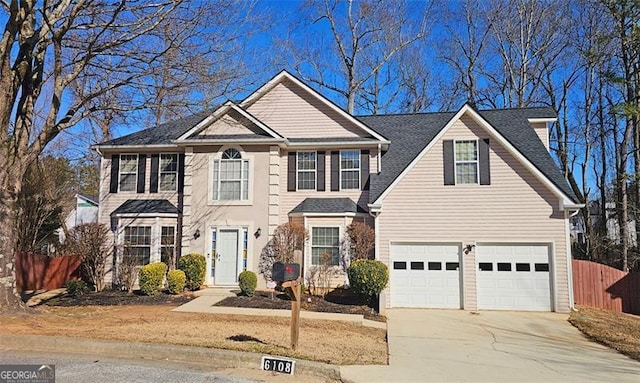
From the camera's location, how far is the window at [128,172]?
1858 cm

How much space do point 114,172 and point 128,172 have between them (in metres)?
0.57

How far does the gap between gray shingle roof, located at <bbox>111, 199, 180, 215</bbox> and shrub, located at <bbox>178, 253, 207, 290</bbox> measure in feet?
7.68

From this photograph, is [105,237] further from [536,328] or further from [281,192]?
[536,328]

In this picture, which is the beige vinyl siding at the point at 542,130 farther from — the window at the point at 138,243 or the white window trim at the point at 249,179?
the window at the point at 138,243

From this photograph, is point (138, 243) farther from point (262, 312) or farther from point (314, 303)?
point (314, 303)

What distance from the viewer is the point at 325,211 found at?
16.6 m

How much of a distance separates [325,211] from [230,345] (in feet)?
29.2

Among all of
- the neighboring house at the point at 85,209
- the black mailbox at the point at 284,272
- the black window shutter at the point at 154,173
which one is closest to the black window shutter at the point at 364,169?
the black window shutter at the point at 154,173

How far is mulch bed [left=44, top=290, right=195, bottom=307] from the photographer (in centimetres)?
1385

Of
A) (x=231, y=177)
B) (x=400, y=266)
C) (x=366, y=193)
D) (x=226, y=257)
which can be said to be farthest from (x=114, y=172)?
(x=400, y=266)

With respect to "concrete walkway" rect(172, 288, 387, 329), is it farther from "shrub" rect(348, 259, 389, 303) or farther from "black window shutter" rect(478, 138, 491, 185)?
"black window shutter" rect(478, 138, 491, 185)

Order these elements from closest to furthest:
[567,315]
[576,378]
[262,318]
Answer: [576,378] < [262,318] < [567,315]

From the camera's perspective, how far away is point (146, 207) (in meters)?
17.8

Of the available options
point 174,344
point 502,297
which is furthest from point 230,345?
point 502,297
